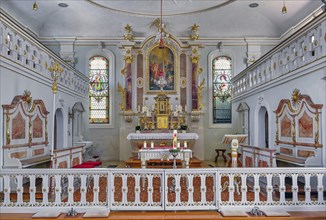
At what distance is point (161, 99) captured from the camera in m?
15.3

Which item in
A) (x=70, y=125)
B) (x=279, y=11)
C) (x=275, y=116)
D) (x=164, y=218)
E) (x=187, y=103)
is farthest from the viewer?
(x=187, y=103)

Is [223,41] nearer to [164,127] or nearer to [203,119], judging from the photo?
[203,119]

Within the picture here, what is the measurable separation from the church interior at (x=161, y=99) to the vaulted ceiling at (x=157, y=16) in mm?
59

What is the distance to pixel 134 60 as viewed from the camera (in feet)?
52.4

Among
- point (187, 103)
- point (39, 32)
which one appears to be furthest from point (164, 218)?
point (39, 32)

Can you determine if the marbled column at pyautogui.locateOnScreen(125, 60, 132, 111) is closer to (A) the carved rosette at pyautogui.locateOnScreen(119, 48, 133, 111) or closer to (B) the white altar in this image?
(A) the carved rosette at pyautogui.locateOnScreen(119, 48, 133, 111)

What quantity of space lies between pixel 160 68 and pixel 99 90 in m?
3.19

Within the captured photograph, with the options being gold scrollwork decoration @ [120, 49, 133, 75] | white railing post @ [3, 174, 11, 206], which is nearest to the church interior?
white railing post @ [3, 174, 11, 206]

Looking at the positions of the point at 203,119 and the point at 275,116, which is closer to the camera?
the point at 275,116

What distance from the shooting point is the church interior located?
696 cm

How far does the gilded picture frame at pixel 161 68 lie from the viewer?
627 inches

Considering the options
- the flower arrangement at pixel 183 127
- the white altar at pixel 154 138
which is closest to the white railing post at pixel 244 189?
the white altar at pixel 154 138

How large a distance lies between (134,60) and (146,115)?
2699 millimetres

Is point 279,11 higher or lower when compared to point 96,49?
higher
